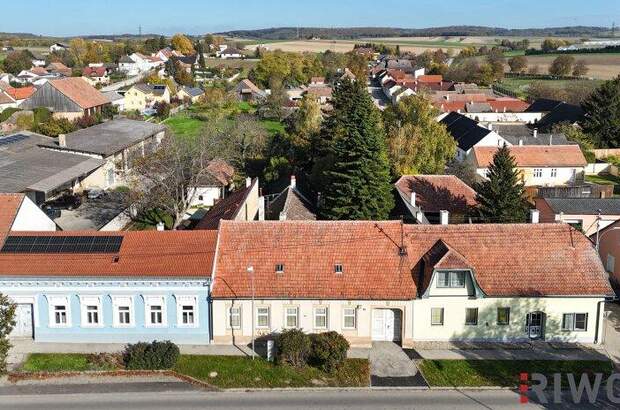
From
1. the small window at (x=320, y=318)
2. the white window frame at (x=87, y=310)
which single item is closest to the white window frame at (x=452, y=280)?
the small window at (x=320, y=318)

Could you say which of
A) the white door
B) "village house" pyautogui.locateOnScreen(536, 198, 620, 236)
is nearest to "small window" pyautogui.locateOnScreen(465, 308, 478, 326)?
"village house" pyautogui.locateOnScreen(536, 198, 620, 236)

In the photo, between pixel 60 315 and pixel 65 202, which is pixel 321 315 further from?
pixel 65 202

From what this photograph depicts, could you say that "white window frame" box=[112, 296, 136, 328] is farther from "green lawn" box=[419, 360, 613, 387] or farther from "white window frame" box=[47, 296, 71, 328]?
"green lawn" box=[419, 360, 613, 387]

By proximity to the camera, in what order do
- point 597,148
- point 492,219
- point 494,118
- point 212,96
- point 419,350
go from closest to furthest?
point 419,350 → point 492,219 → point 597,148 → point 494,118 → point 212,96

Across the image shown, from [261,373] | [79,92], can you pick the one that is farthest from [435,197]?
[79,92]

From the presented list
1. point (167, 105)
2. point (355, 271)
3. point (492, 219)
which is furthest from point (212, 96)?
point (355, 271)

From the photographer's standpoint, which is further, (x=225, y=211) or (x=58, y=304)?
(x=225, y=211)

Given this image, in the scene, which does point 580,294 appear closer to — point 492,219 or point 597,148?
point 492,219
